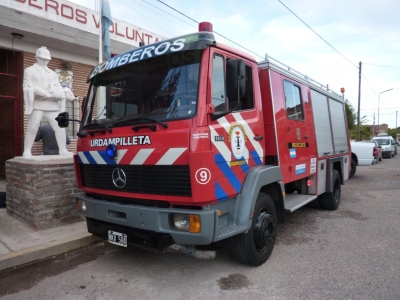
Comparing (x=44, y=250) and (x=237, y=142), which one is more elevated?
(x=237, y=142)

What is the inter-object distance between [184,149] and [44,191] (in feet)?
9.98

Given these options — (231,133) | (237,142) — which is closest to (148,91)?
(231,133)

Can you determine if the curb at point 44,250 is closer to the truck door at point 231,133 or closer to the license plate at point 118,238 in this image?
the license plate at point 118,238

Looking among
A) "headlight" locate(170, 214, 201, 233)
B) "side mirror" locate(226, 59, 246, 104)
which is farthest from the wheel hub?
"side mirror" locate(226, 59, 246, 104)

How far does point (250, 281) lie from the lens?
3373 mm

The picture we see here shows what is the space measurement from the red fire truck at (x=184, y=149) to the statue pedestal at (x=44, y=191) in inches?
45.6

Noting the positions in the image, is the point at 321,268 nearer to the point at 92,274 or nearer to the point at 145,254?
the point at 145,254

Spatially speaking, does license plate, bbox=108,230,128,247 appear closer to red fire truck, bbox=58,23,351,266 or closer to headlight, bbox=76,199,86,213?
red fire truck, bbox=58,23,351,266

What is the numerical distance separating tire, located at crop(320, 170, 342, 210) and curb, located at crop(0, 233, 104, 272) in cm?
471

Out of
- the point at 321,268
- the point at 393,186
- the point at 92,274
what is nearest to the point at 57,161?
the point at 92,274

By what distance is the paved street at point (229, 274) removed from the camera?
3.14 meters

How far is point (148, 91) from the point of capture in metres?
3.37

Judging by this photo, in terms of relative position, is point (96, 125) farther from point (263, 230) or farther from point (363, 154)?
point (363, 154)

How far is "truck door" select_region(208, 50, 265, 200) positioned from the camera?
308 centimetres
